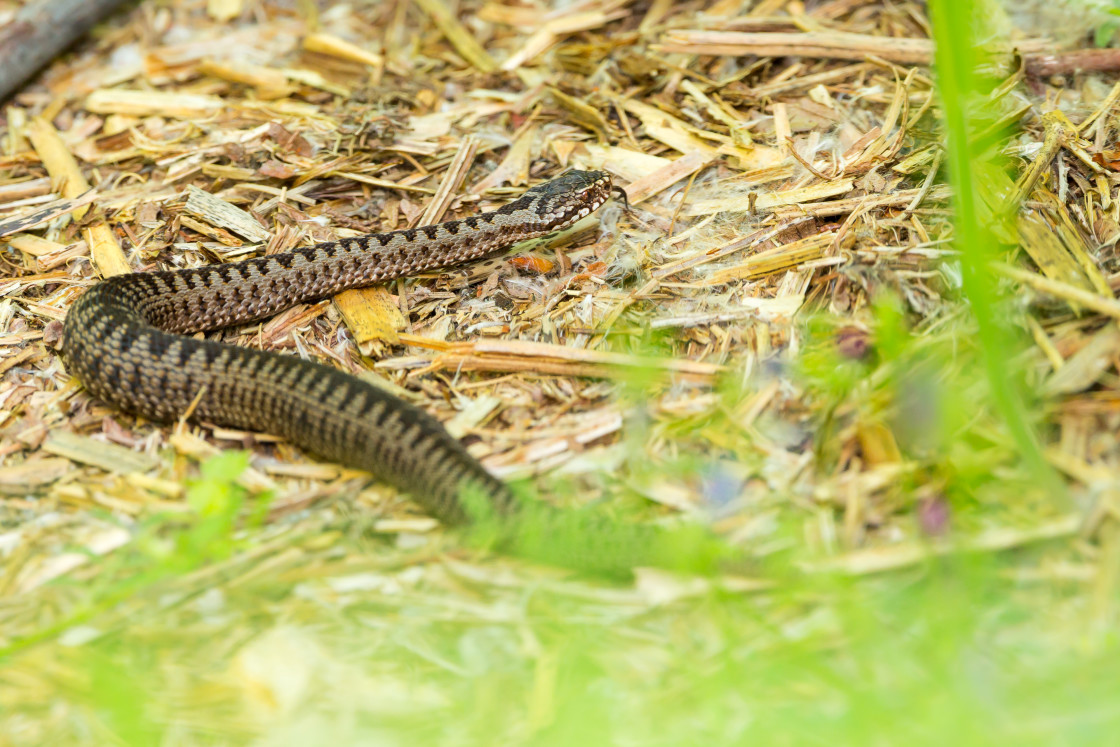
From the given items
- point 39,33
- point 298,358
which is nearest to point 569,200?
point 298,358

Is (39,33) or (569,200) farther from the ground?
(39,33)

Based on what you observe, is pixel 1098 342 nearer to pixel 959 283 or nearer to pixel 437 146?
pixel 959 283

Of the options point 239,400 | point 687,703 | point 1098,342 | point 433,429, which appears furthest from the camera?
point 239,400

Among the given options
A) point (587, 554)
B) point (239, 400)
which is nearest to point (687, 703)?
point (587, 554)

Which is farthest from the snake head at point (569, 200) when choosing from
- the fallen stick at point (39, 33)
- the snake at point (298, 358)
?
the fallen stick at point (39, 33)

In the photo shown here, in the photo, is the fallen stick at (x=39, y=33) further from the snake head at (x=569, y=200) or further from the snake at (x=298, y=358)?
the snake head at (x=569, y=200)

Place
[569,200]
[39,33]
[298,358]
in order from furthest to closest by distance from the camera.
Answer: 1. [39,33]
2. [569,200]
3. [298,358]

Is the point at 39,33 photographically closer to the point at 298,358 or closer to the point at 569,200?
the point at 298,358

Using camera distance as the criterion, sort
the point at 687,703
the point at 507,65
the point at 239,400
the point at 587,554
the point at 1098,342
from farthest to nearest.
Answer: the point at 507,65, the point at 239,400, the point at 1098,342, the point at 587,554, the point at 687,703
